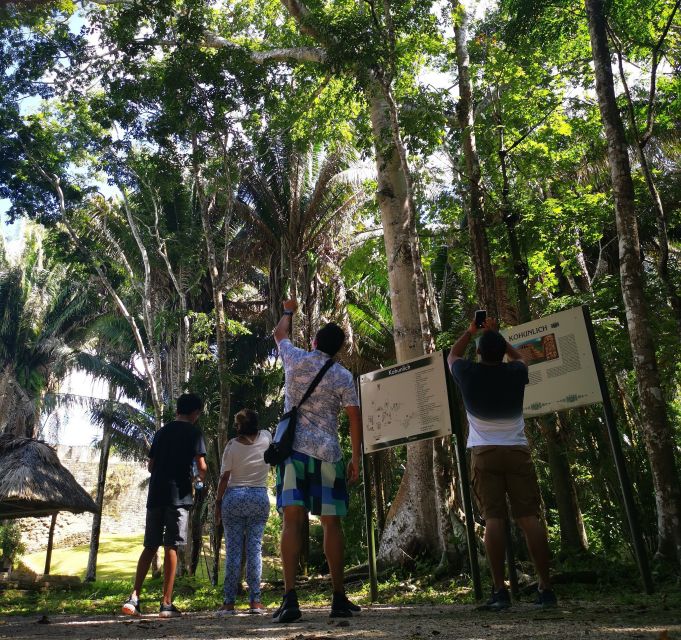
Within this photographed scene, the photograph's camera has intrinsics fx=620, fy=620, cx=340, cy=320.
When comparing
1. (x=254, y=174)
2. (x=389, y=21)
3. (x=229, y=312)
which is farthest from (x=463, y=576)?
(x=229, y=312)

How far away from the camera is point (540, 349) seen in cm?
541

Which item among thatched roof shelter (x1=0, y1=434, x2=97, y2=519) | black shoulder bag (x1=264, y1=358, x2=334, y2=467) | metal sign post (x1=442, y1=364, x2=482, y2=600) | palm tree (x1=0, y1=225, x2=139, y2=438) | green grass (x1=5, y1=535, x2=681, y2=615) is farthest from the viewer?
palm tree (x1=0, y1=225, x2=139, y2=438)

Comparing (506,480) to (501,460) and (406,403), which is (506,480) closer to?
(501,460)

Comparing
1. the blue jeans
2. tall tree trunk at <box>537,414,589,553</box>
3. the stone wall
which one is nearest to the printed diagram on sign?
the blue jeans

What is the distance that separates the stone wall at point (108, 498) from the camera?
2841cm

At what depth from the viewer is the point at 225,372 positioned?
10.4 metres

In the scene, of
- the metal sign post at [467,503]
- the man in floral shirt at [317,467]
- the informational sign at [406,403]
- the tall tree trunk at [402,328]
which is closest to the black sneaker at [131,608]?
the man in floral shirt at [317,467]

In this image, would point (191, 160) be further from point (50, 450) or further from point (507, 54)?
point (50, 450)

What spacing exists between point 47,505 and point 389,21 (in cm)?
1266

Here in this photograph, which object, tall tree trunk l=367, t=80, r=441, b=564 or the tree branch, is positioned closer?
tall tree trunk l=367, t=80, r=441, b=564

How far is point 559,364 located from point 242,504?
2.98 metres

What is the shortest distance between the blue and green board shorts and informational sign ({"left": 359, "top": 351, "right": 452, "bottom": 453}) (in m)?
1.63

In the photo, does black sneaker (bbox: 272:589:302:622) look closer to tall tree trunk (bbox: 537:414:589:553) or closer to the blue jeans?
the blue jeans

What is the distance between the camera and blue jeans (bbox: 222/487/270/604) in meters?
5.35
